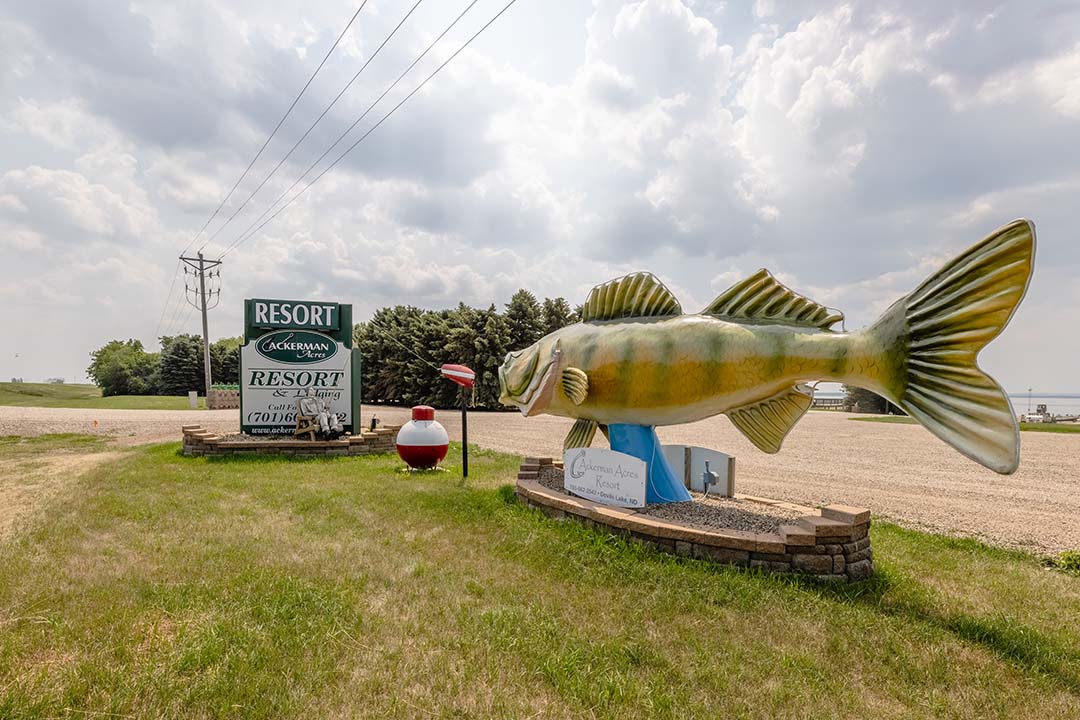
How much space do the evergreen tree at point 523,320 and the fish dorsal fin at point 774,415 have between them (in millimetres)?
23208

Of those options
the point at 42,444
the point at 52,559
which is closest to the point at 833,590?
the point at 52,559

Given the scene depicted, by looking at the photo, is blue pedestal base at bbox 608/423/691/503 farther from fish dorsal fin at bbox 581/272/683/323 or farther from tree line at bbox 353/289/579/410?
tree line at bbox 353/289/579/410

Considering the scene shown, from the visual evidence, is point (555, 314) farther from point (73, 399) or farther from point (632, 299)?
point (73, 399)

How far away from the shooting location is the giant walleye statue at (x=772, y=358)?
361cm

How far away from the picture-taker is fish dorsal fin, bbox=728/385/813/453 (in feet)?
17.1

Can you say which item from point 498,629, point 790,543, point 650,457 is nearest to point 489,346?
point 650,457

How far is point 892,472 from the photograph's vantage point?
11328 mm

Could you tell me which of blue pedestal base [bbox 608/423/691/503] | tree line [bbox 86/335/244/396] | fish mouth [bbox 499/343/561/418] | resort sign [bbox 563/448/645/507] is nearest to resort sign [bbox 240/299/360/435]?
fish mouth [bbox 499/343/561/418]

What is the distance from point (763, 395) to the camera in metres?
5.24

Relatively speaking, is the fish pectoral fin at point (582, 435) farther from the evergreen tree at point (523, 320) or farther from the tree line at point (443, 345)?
the evergreen tree at point (523, 320)

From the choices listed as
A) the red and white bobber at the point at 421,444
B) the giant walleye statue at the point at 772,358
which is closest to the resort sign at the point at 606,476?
the giant walleye statue at the point at 772,358

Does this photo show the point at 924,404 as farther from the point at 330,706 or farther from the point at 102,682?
the point at 102,682

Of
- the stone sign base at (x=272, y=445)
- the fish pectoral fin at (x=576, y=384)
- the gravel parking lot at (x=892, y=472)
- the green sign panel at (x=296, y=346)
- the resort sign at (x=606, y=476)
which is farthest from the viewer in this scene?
the green sign panel at (x=296, y=346)

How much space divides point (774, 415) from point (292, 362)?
429 inches
